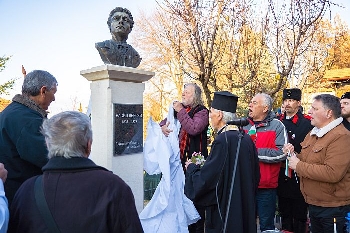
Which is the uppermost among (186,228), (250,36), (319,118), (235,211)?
(250,36)

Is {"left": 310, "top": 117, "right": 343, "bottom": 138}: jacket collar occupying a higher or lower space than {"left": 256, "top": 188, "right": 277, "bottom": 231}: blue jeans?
higher

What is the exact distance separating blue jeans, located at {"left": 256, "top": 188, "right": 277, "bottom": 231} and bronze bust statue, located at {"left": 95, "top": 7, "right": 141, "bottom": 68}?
7.25ft

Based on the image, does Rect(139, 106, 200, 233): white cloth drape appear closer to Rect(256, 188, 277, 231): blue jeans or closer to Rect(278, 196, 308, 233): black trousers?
Rect(256, 188, 277, 231): blue jeans

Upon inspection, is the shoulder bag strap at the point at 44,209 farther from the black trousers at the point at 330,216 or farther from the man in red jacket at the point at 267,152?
the man in red jacket at the point at 267,152

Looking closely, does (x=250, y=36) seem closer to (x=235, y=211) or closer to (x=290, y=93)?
(x=290, y=93)

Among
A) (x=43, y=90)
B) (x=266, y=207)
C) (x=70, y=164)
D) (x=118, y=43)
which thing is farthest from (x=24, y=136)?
(x=266, y=207)

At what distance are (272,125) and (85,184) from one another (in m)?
3.16

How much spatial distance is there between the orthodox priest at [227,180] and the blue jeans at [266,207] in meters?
1.13

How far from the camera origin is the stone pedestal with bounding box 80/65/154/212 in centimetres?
371

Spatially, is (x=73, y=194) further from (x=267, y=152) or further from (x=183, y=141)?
(x=183, y=141)

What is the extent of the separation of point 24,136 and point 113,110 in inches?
48.4

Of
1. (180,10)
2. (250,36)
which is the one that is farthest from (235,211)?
(250,36)

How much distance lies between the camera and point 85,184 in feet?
5.60

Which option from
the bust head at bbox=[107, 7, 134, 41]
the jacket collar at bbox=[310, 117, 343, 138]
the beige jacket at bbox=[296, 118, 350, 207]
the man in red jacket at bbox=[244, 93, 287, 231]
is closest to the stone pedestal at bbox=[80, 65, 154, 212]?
the bust head at bbox=[107, 7, 134, 41]
